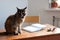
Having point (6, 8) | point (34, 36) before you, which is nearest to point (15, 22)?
point (34, 36)

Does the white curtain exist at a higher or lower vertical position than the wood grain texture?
higher

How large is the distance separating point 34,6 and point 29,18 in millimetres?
487

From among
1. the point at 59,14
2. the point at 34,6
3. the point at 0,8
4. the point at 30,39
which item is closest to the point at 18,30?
the point at 30,39

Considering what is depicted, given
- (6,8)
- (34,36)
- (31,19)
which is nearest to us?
(34,36)

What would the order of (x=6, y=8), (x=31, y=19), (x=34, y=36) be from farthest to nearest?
(x=31, y=19)
(x=6, y=8)
(x=34, y=36)

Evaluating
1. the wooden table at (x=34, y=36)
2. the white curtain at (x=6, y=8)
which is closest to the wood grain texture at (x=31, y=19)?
the white curtain at (x=6, y=8)

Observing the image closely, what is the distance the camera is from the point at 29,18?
2486 millimetres

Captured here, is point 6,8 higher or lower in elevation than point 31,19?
higher

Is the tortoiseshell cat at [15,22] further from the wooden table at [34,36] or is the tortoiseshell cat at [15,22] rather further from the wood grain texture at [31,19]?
the wood grain texture at [31,19]

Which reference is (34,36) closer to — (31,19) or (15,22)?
(15,22)

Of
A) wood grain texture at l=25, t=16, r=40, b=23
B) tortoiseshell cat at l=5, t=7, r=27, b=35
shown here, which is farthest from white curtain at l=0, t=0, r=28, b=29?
tortoiseshell cat at l=5, t=7, r=27, b=35

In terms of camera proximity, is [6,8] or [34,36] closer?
[34,36]

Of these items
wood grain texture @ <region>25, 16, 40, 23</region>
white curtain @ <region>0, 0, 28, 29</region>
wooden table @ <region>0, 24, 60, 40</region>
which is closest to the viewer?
wooden table @ <region>0, 24, 60, 40</region>

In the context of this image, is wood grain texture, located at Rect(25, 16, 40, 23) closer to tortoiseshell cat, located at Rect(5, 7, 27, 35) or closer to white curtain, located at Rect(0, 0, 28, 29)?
white curtain, located at Rect(0, 0, 28, 29)
